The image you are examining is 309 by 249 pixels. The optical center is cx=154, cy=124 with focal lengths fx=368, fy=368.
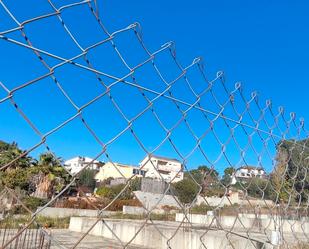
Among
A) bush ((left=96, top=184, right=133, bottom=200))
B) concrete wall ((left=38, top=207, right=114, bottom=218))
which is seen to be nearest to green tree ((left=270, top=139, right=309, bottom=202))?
bush ((left=96, top=184, right=133, bottom=200))

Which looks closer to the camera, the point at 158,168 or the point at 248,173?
the point at 248,173

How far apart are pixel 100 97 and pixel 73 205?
15.7 metres

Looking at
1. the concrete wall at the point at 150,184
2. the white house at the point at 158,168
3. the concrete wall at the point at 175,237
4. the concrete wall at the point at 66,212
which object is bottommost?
the concrete wall at the point at 175,237

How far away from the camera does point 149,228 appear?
5.28 meters

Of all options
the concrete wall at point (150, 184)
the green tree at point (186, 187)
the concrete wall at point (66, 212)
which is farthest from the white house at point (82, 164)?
the concrete wall at point (66, 212)

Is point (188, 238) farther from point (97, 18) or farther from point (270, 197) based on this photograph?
point (97, 18)

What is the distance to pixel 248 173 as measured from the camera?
2.23m

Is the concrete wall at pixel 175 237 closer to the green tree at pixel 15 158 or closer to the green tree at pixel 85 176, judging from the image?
the green tree at pixel 85 176

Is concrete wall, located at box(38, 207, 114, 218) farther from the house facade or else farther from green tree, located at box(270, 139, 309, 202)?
the house facade

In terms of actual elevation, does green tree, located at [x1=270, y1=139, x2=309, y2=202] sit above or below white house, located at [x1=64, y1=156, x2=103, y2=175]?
above

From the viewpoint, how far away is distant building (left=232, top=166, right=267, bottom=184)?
82.5 inches

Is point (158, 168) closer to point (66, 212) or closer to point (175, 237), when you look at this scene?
point (175, 237)

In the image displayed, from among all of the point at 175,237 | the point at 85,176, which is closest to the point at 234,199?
the point at 85,176

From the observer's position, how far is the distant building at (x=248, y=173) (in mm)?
2096
